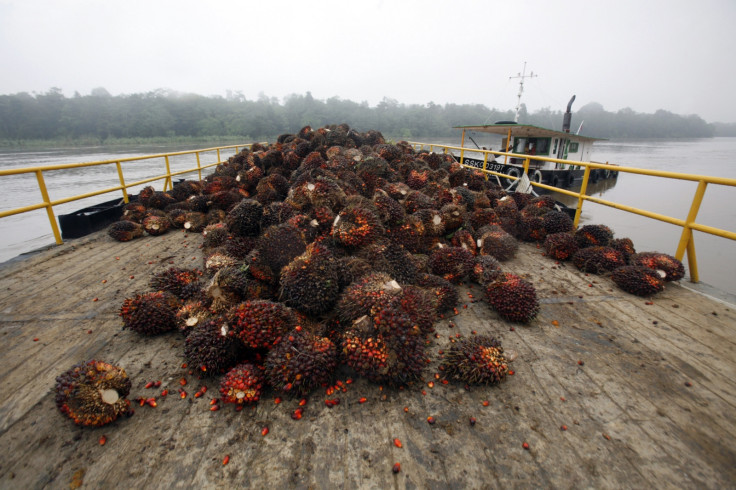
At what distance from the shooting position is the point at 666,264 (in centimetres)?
390

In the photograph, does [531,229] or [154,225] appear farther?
[154,225]

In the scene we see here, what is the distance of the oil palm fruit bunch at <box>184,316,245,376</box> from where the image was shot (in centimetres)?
239

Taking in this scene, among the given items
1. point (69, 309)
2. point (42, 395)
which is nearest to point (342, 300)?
point (42, 395)

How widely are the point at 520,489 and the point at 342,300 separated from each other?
5.41 feet

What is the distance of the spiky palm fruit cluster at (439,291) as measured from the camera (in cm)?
328

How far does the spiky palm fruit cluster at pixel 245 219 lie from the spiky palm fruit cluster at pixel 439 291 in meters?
2.20

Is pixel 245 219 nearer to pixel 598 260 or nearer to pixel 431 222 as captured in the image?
pixel 431 222

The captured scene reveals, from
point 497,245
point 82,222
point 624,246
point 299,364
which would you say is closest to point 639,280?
point 624,246

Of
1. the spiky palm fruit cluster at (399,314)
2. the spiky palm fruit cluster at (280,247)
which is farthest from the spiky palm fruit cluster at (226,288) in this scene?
the spiky palm fruit cluster at (399,314)

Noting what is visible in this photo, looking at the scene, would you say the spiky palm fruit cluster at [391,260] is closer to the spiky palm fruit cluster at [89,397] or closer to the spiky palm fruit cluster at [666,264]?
the spiky palm fruit cluster at [89,397]

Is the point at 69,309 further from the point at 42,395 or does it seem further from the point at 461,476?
the point at 461,476

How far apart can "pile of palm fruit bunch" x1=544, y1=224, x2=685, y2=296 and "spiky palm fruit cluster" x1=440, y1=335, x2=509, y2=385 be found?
8.40ft

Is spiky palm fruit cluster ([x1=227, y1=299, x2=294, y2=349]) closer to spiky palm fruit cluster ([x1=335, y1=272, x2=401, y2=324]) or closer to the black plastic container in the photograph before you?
spiky palm fruit cluster ([x1=335, y1=272, x2=401, y2=324])

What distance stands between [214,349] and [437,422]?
1.73 metres
